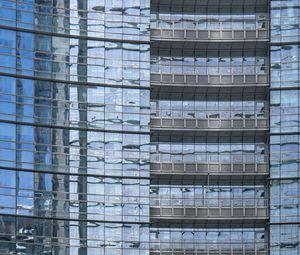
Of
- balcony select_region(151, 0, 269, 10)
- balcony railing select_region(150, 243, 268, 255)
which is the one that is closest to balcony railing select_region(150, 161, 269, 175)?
balcony railing select_region(150, 243, 268, 255)

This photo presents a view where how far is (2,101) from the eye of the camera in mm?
84188

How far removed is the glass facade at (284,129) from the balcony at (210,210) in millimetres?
1124

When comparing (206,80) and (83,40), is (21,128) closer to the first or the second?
(83,40)

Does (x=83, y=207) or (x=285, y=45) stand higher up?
(x=285, y=45)

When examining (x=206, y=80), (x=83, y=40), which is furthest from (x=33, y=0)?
(x=206, y=80)

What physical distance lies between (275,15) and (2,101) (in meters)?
18.3

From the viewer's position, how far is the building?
84.9 metres

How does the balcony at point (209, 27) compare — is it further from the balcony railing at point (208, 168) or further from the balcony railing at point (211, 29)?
the balcony railing at point (208, 168)

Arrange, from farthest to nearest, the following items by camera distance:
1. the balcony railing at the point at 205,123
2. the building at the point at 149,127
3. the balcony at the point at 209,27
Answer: the balcony at the point at 209,27, the balcony railing at the point at 205,123, the building at the point at 149,127

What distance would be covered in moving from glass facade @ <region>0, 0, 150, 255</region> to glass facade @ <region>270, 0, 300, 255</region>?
7962 mm

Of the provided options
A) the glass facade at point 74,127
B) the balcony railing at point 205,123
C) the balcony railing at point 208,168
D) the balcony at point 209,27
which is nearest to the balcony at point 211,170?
the balcony railing at point 208,168

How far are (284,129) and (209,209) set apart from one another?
22.7 ft

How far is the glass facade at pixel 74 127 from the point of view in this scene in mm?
84375

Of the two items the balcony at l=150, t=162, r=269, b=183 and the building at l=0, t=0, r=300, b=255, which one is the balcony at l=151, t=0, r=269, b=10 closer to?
the building at l=0, t=0, r=300, b=255
